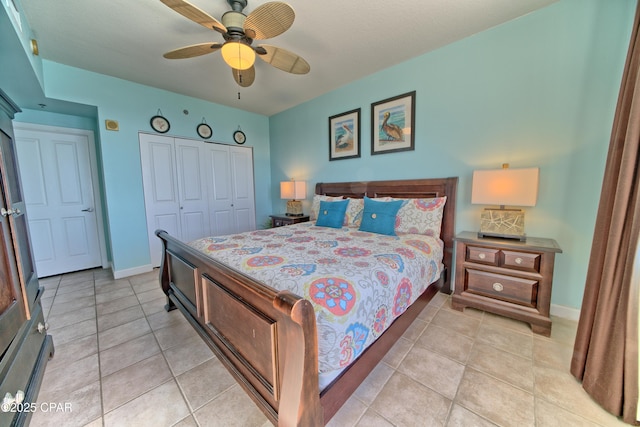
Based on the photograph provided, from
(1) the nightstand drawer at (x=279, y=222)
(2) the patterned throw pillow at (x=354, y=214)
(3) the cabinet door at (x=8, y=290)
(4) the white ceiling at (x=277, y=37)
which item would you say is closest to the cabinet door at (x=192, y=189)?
(4) the white ceiling at (x=277, y=37)

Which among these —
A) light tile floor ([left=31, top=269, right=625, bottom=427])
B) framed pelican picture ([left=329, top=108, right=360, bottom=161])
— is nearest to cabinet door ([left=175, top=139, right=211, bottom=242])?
light tile floor ([left=31, top=269, right=625, bottom=427])

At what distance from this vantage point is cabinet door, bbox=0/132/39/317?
126 centimetres

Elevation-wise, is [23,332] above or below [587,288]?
below

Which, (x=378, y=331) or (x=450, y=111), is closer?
(x=378, y=331)

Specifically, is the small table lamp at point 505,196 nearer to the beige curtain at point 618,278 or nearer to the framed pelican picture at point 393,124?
the beige curtain at point 618,278

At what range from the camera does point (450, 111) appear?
8.42 feet

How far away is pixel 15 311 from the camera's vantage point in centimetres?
118

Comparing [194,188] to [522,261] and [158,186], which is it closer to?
[158,186]

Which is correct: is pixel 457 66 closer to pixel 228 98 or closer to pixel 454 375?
pixel 454 375

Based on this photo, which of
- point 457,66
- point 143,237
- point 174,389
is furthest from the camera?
point 143,237

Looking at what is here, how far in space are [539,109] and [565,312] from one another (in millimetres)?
1829

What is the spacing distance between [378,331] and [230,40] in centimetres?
235

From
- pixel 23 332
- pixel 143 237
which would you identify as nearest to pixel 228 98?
pixel 143 237

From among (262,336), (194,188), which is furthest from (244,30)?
(194,188)
